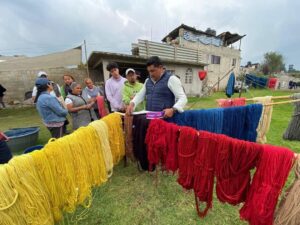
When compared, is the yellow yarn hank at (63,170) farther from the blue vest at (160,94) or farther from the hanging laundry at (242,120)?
the hanging laundry at (242,120)

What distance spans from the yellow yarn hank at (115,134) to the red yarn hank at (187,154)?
1.06 meters

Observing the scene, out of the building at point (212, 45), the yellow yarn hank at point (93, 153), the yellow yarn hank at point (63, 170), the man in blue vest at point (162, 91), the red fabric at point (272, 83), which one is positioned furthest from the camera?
the red fabric at point (272, 83)

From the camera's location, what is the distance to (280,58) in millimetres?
40312

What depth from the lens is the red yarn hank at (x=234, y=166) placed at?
1.35 m

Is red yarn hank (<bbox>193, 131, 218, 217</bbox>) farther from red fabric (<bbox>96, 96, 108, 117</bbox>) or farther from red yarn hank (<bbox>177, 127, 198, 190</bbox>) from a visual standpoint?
red fabric (<bbox>96, 96, 108, 117</bbox>)

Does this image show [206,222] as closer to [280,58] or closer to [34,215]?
[34,215]

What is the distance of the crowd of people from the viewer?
2.36 m

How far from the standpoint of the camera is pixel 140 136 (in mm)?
2535

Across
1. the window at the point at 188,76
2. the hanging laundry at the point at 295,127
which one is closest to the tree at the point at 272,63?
the window at the point at 188,76

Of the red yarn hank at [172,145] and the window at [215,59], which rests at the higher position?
the window at [215,59]

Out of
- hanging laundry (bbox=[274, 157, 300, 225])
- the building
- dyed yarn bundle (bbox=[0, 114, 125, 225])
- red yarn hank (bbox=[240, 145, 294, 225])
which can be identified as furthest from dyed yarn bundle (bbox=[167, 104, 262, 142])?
the building

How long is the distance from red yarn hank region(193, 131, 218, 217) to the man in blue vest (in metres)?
0.74

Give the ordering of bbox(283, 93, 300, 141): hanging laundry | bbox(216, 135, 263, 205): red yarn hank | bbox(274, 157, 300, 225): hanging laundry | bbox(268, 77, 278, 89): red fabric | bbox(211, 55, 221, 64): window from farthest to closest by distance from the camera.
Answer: bbox(268, 77, 278, 89): red fabric, bbox(211, 55, 221, 64): window, bbox(283, 93, 300, 141): hanging laundry, bbox(216, 135, 263, 205): red yarn hank, bbox(274, 157, 300, 225): hanging laundry

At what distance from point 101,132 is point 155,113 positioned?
30.2 inches
